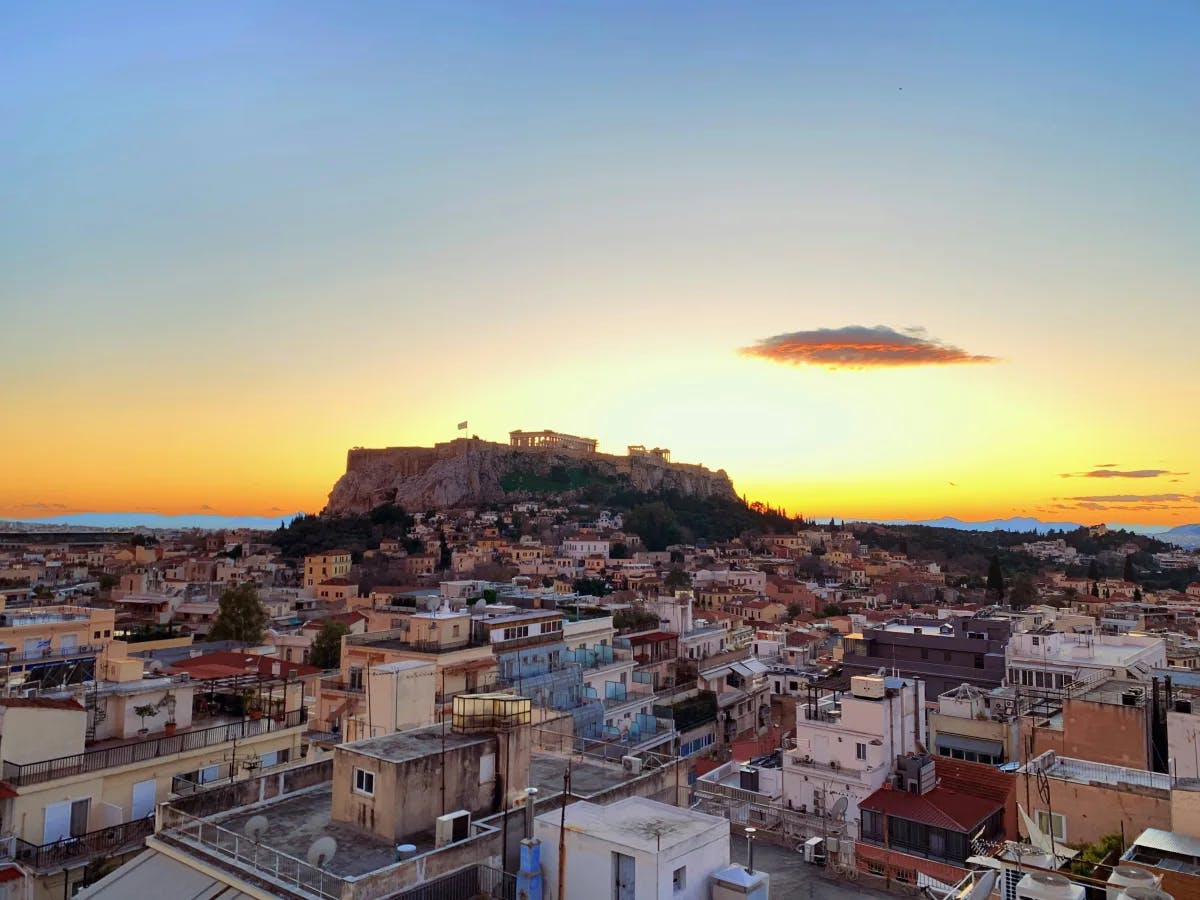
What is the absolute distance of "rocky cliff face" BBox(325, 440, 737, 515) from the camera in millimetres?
143000

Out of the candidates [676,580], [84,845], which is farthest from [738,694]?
[676,580]

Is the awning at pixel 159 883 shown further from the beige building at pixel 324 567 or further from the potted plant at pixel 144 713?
the beige building at pixel 324 567

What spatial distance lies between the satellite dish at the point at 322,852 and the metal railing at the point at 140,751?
7.01 meters

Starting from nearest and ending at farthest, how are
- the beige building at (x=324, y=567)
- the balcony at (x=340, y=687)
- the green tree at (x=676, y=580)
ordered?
the balcony at (x=340, y=687) → the green tree at (x=676, y=580) → the beige building at (x=324, y=567)

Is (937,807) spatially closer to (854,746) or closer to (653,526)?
(854,746)

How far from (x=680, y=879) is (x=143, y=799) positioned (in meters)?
10.4

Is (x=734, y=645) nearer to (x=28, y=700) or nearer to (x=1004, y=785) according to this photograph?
(x=1004, y=785)

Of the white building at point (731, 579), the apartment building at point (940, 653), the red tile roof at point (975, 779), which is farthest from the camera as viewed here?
the white building at point (731, 579)

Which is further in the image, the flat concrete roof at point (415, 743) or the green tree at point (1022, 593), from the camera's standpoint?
the green tree at point (1022, 593)

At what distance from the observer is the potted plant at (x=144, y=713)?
1512 centimetres

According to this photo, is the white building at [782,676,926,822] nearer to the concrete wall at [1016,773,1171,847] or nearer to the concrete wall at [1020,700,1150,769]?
the concrete wall at [1020,700,1150,769]

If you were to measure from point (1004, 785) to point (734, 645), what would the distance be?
26685 millimetres

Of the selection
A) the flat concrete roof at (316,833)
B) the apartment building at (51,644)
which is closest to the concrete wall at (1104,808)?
the flat concrete roof at (316,833)

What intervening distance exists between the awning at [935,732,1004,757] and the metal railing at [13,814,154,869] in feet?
61.0
